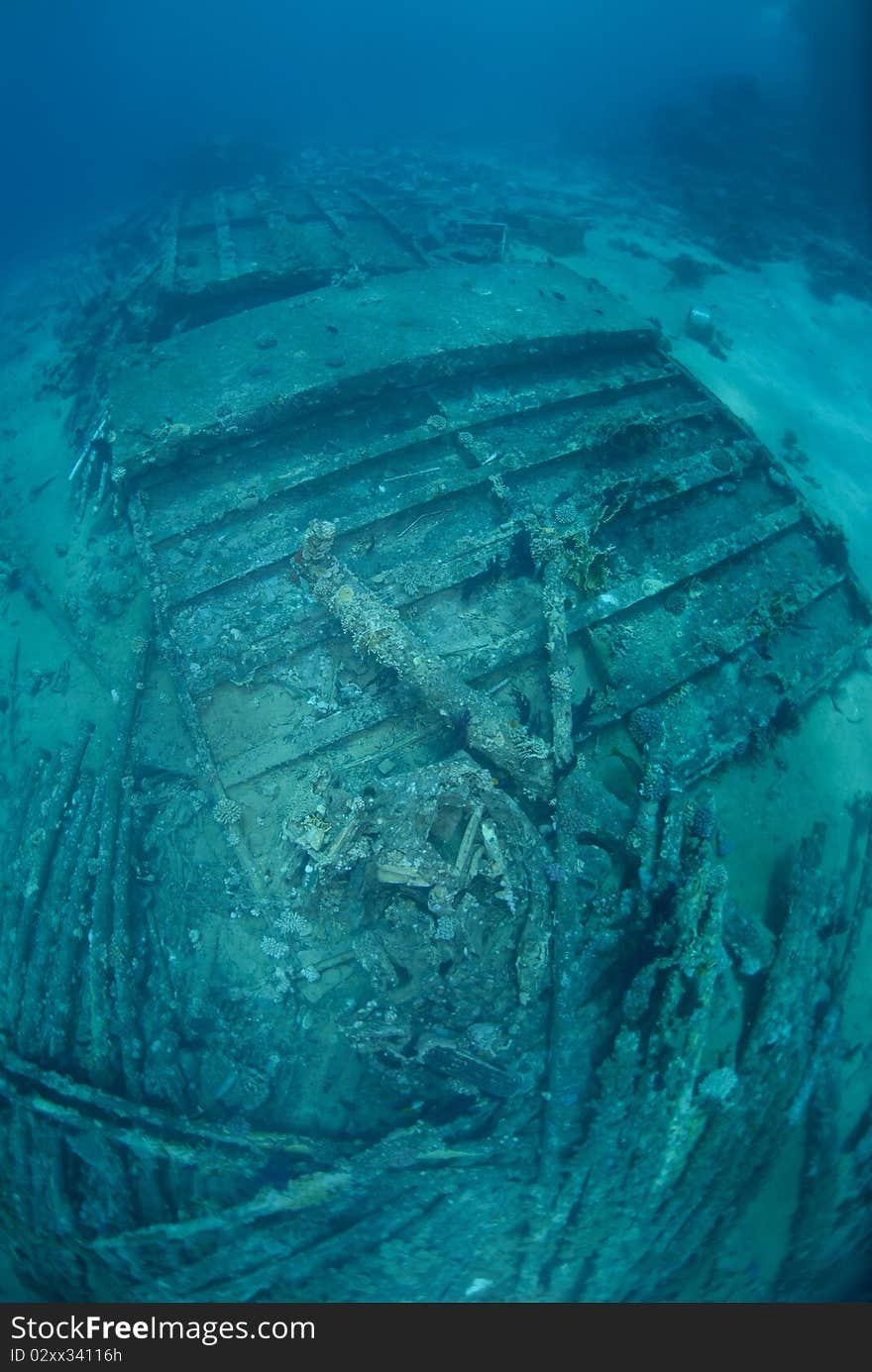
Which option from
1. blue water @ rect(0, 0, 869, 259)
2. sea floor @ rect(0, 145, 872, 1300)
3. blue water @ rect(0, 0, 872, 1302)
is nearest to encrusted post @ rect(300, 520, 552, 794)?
blue water @ rect(0, 0, 872, 1302)

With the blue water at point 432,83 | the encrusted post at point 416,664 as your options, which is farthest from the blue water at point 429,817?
the blue water at point 432,83

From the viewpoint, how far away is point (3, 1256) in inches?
167

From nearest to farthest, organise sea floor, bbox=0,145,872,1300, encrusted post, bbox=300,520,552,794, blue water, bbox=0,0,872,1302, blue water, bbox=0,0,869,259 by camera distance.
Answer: blue water, bbox=0,0,872,1302
encrusted post, bbox=300,520,552,794
sea floor, bbox=0,145,872,1300
blue water, bbox=0,0,869,259

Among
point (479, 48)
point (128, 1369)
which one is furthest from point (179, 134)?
point (128, 1369)

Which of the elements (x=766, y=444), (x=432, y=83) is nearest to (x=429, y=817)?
(x=766, y=444)

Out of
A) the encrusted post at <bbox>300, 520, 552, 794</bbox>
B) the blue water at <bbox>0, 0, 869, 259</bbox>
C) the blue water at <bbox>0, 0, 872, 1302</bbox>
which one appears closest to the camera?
the blue water at <bbox>0, 0, 872, 1302</bbox>

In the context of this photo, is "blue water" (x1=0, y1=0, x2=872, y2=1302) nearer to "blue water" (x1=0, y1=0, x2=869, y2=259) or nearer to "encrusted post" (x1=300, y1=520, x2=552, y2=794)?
"encrusted post" (x1=300, y1=520, x2=552, y2=794)

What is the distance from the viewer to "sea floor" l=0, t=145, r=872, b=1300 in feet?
17.7

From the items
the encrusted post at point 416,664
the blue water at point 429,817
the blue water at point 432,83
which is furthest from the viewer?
the blue water at point 432,83

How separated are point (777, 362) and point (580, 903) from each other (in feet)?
38.4

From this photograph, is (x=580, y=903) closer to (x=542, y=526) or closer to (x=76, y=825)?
(x=542, y=526)

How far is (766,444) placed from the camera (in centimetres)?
976

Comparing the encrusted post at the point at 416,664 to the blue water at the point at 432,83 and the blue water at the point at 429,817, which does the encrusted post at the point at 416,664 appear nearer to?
the blue water at the point at 429,817

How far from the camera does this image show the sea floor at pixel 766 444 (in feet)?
17.7
